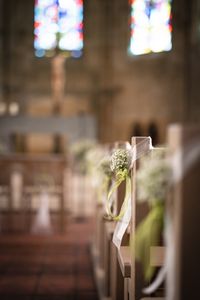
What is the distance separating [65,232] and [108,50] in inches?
279

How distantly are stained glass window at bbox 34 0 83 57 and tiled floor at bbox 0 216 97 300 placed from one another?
7123 mm

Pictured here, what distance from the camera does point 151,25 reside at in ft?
39.5

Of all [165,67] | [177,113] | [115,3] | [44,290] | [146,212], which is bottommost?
[44,290]

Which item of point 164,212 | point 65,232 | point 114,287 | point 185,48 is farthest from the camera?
point 185,48

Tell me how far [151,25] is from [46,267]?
8647mm

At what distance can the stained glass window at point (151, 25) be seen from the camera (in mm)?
11984

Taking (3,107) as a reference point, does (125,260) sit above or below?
below

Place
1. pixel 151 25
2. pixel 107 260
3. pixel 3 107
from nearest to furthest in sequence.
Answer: pixel 107 260 < pixel 151 25 < pixel 3 107

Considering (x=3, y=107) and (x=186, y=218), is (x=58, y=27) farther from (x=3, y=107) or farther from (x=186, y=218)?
(x=186, y=218)

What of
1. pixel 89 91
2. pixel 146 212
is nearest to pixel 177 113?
pixel 89 91

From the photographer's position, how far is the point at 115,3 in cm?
1231

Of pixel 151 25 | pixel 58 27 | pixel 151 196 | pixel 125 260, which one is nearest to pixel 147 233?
pixel 151 196

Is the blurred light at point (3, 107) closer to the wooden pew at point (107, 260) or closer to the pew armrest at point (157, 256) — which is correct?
the wooden pew at point (107, 260)

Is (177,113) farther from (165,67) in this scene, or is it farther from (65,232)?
(65,232)
